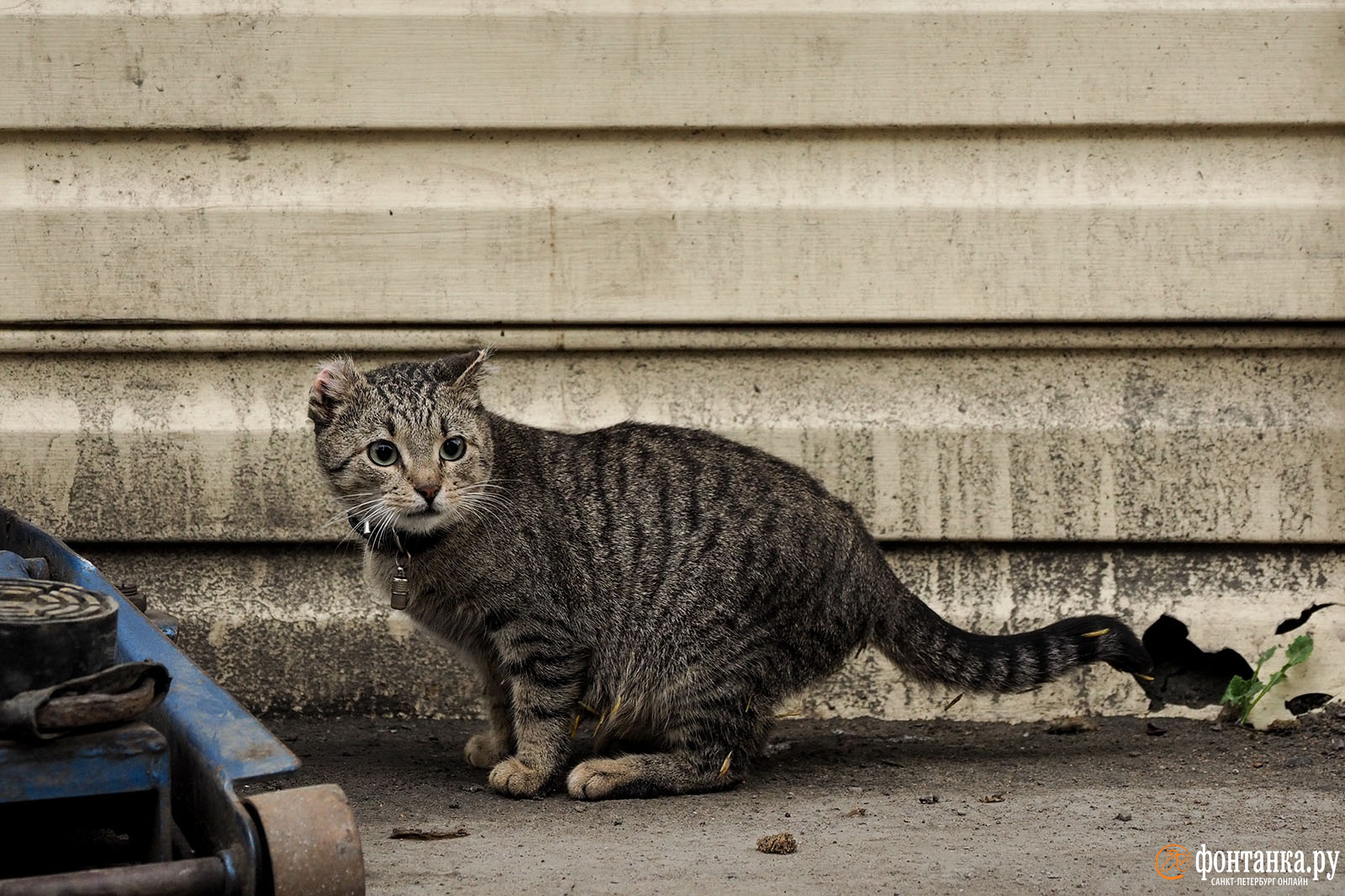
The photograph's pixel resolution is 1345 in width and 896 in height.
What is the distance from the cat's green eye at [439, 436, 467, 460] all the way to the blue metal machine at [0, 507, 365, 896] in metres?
1.20

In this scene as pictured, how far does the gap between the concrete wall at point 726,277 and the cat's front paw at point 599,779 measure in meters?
1.04

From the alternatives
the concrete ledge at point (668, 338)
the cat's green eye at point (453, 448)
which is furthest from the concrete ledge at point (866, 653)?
the cat's green eye at point (453, 448)

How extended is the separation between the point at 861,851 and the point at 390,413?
5.67 ft

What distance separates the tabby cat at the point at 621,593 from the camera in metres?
3.75

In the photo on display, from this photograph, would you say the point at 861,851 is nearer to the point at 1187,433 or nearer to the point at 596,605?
the point at 596,605

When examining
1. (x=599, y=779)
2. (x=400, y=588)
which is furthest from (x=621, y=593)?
(x=400, y=588)

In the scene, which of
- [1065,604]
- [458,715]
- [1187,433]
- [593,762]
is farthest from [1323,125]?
[458,715]

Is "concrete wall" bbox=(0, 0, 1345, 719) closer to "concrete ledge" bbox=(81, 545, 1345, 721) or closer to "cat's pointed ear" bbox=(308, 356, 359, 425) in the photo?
"concrete ledge" bbox=(81, 545, 1345, 721)

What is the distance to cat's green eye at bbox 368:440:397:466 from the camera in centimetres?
372

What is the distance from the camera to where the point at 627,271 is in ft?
15.0

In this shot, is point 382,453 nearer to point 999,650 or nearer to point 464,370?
point 464,370

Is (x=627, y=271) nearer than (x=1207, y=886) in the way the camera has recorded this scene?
No

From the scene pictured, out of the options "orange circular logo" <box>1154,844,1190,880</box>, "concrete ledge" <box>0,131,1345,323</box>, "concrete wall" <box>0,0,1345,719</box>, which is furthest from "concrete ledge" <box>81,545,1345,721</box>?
"orange circular logo" <box>1154,844,1190,880</box>

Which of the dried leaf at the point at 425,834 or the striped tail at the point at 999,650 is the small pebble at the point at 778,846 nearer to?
the dried leaf at the point at 425,834
